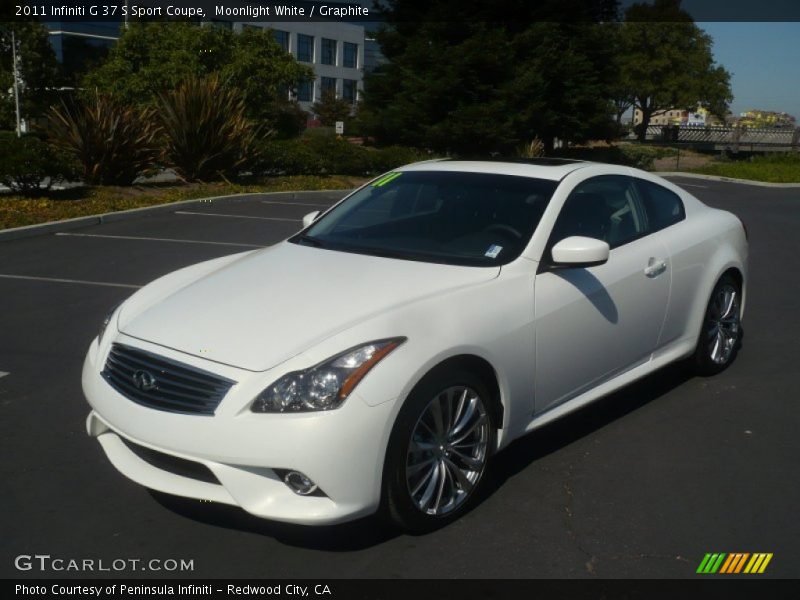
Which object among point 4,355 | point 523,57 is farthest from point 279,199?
point 523,57

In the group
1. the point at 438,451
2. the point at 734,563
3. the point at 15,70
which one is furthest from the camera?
the point at 15,70

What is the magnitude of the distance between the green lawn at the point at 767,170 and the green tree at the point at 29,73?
35.7 meters

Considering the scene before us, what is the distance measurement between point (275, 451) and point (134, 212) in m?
13.1

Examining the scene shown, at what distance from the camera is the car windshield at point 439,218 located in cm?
509

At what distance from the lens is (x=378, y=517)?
412cm

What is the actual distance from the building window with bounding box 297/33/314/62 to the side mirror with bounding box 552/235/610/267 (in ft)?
296

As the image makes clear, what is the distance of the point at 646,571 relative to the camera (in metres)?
3.93

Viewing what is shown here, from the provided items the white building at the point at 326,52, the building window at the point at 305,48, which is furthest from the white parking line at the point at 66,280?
the building window at the point at 305,48

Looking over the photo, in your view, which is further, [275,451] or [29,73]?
[29,73]

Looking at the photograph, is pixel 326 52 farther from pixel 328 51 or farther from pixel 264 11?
pixel 264 11

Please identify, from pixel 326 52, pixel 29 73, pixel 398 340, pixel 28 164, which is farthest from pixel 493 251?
pixel 326 52

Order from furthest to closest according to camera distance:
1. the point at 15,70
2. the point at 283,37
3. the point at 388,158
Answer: the point at 283,37
the point at 15,70
the point at 388,158

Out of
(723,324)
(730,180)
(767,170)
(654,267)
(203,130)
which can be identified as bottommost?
(730,180)
